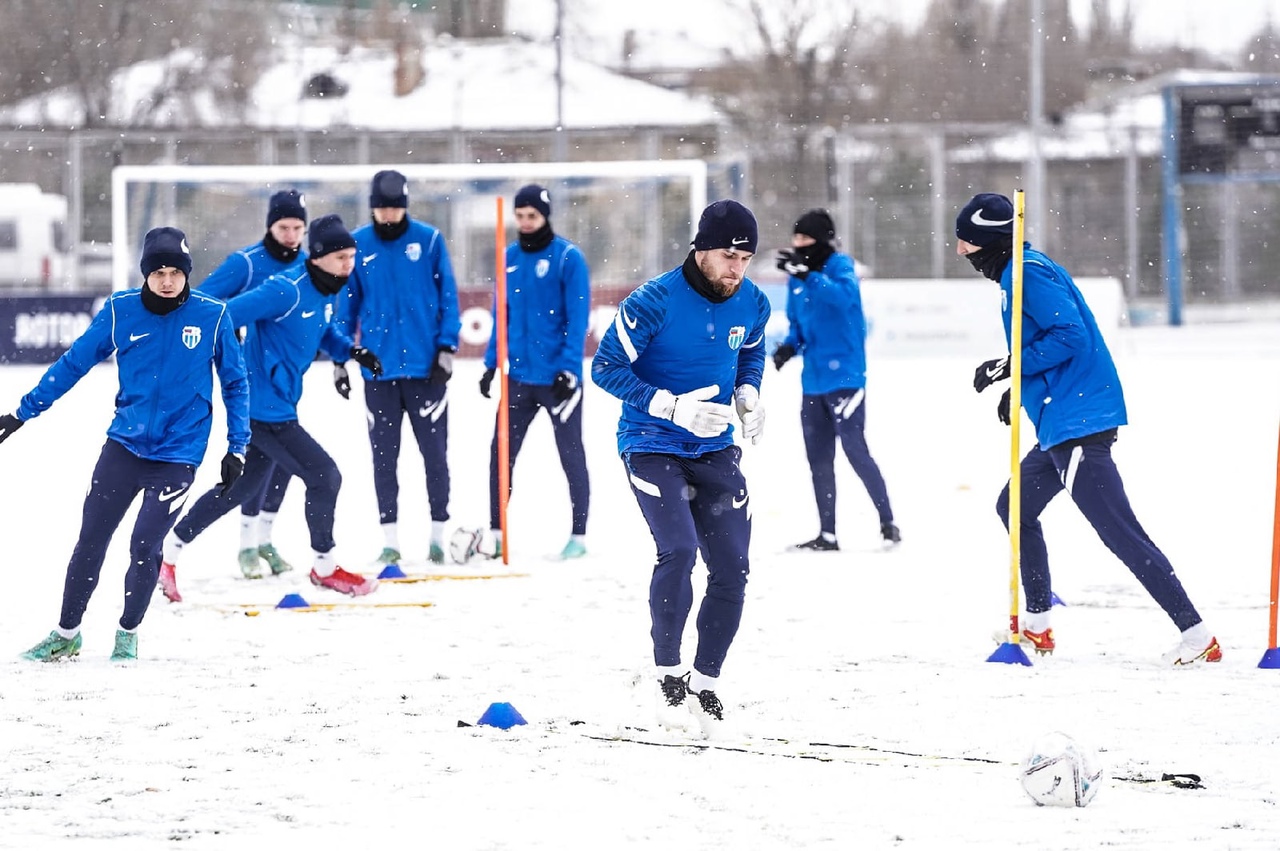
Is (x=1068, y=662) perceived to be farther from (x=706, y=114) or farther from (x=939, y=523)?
A: (x=706, y=114)

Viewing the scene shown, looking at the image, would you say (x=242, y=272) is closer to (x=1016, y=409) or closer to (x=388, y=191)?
(x=388, y=191)

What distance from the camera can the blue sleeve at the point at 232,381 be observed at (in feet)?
20.9

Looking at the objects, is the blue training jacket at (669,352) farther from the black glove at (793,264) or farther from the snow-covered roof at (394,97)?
the snow-covered roof at (394,97)

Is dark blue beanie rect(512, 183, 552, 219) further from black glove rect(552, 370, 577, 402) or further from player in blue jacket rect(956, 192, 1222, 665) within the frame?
player in blue jacket rect(956, 192, 1222, 665)

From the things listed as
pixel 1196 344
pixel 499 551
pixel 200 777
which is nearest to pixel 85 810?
pixel 200 777

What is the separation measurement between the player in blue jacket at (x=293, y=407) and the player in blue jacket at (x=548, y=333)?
4.13 feet

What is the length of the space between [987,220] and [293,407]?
3165 mm

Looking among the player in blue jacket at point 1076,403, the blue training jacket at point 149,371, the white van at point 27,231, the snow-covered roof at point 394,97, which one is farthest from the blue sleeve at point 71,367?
the white van at point 27,231

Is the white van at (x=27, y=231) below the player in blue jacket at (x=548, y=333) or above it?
above

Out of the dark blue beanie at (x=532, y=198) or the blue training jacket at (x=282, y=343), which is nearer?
the blue training jacket at (x=282, y=343)

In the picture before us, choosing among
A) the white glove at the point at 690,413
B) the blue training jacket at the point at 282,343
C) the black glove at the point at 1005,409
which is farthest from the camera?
the blue training jacket at the point at 282,343

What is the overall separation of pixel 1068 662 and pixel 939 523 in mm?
3851

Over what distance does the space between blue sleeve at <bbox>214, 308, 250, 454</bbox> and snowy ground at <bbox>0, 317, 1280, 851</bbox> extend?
0.81m

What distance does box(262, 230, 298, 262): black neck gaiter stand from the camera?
7980 millimetres
